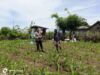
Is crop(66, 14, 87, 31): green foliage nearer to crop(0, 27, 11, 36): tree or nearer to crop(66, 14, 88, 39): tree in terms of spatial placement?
crop(66, 14, 88, 39): tree

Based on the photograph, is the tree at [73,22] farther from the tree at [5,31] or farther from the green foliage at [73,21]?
Answer: the tree at [5,31]

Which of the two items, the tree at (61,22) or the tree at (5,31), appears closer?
the tree at (5,31)

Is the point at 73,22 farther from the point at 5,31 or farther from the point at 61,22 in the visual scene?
the point at 5,31

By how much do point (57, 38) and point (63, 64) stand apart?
14.6ft

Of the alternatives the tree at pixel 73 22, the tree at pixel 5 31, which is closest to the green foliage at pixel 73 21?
the tree at pixel 73 22

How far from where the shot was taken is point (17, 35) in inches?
1896

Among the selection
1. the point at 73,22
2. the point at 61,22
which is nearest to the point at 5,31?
the point at 61,22

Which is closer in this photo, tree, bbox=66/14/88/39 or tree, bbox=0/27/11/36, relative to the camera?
tree, bbox=0/27/11/36

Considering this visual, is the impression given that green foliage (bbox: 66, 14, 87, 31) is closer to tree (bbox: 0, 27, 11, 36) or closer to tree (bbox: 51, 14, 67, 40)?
tree (bbox: 51, 14, 67, 40)

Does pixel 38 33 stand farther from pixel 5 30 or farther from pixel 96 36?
pixel 5 30

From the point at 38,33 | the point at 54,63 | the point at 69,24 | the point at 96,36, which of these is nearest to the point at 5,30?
the point at 69,24

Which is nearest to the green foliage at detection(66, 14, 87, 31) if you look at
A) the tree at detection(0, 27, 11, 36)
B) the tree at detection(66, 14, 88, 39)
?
the tree at detection(66, 14, 88, 39)

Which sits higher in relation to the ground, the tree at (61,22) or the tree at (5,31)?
the tree at (61,22)

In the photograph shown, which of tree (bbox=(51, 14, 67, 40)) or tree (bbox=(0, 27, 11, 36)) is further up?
tree (bbox=(51, 14, 67, 40))
